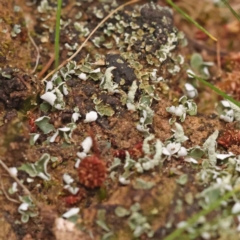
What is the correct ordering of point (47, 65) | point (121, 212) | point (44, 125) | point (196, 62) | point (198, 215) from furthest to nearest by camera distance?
point (196, 62), point (47, 65), point (44, 125), point (121, 212), point (198, 215)

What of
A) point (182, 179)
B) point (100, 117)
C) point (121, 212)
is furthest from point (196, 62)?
point (121, 212)

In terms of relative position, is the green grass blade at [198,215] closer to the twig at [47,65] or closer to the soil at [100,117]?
the soil at [100,117]

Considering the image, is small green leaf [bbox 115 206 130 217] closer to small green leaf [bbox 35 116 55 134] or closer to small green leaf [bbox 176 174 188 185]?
small green leaf [bbox 176 174 188 185]

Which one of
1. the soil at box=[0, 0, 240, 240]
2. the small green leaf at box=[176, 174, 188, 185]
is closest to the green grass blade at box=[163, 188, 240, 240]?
the soil at box=[0, 0, 240, 240]

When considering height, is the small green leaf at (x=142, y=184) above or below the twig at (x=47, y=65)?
below

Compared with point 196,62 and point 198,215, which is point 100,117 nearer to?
point 198,215

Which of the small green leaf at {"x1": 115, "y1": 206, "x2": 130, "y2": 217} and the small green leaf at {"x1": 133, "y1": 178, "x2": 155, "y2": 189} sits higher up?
the small green leaf at {"x1": 133, "y1": 178, "x2": 155, "y2": 189}

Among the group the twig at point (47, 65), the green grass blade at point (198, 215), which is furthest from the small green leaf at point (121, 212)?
the twig at point (47, 65)

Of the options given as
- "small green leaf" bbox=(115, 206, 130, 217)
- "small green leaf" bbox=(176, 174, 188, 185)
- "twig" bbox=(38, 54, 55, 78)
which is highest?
"twig" bbox=(38, 54, 55, 78)

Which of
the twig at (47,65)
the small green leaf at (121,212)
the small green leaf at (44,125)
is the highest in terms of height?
the twig at (47,65)

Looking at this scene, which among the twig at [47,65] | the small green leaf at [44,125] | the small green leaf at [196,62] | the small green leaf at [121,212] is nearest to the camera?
the small green leaf at [121,212]
